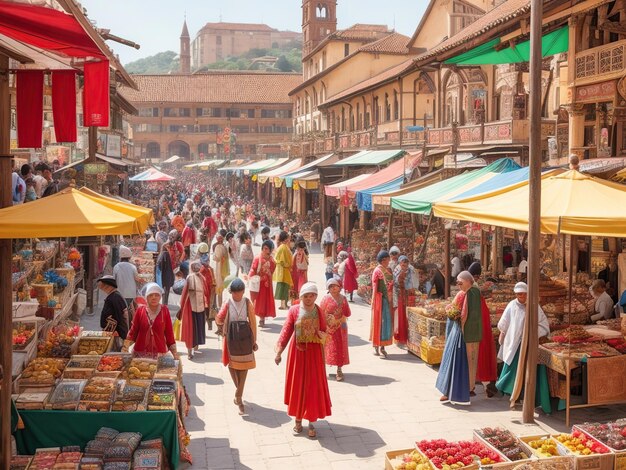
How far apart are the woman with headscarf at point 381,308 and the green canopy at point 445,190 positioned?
4.89 feet

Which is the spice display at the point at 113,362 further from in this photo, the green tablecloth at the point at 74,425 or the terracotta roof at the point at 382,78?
the terracotta roof at the point at 382,78

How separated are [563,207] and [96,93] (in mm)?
5326

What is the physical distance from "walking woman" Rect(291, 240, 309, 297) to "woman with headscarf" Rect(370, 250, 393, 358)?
3.89m

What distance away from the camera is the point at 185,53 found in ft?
382

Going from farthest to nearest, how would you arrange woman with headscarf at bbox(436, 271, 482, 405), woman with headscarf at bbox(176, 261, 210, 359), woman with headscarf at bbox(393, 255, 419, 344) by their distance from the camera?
woman with headscarf at bbox(393, 255, 419, 344)
woman with headscarf at bbox(176, 261, 210, 359)
woman with headscarf at bbox(436, 271, 482, 405)

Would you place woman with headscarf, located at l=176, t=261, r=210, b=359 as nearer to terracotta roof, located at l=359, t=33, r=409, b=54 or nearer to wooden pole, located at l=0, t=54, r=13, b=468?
wooden pole, located at l=0, t=54, r=13, b=468

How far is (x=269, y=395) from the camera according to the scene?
9.67 metres

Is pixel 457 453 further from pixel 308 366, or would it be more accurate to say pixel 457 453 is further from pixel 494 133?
pixel 494 133

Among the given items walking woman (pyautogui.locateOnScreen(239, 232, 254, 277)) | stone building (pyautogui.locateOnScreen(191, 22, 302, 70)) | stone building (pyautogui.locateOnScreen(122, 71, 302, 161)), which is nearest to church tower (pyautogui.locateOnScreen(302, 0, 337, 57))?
stone building (pyautogui.locateOnScreen(122, 71, 302, 161))

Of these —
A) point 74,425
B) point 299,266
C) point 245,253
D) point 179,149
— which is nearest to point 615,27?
point 299,266

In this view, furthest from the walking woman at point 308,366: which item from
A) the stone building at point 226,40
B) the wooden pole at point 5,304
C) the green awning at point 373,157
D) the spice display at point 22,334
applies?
the stone building at point 226,40

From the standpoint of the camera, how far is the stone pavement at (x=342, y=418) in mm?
7539

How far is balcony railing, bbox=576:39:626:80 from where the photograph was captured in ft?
40.1

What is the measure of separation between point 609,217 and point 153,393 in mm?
5294
